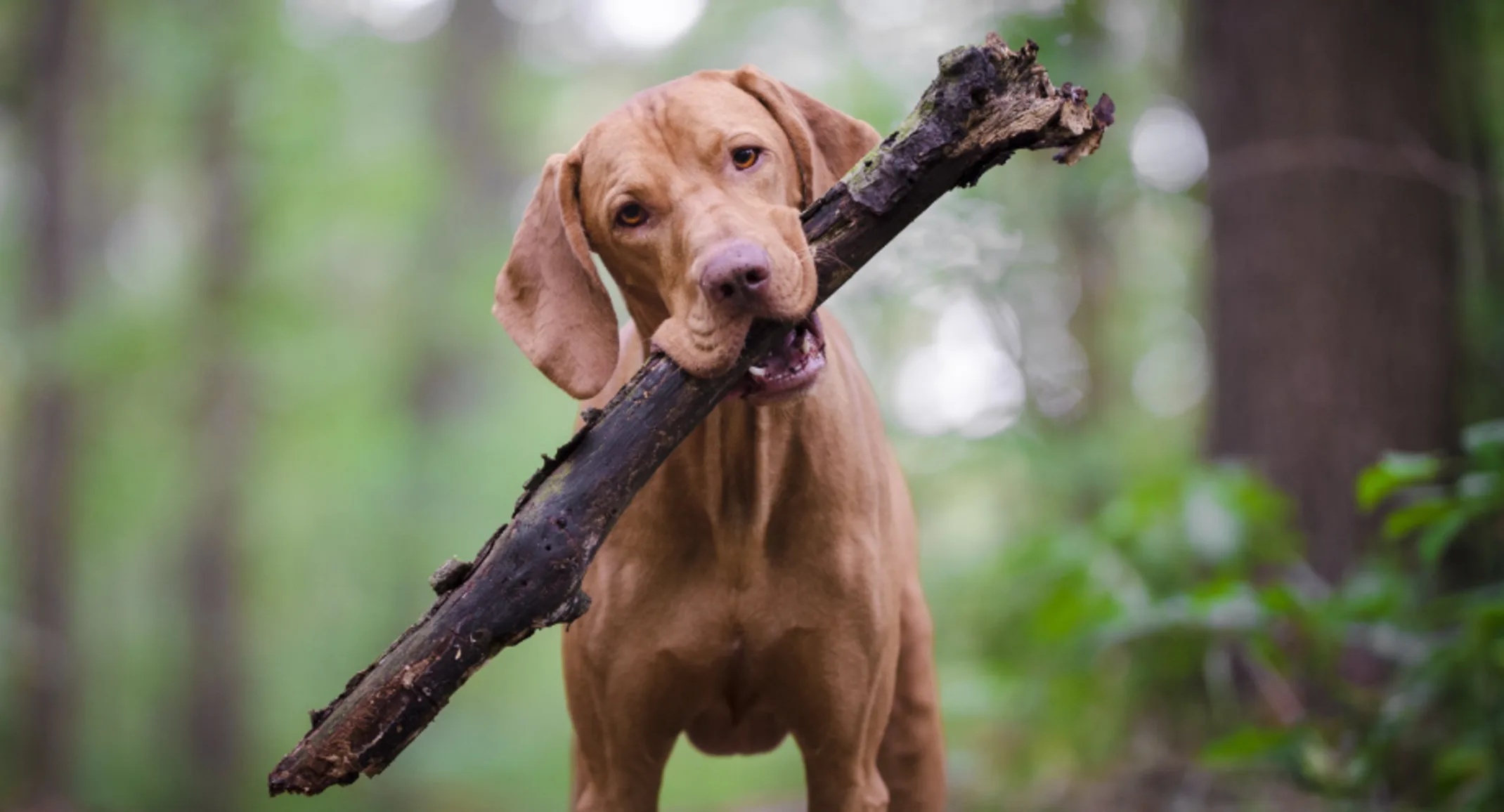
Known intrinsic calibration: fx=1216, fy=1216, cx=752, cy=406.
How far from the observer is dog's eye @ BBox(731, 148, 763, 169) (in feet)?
8.59

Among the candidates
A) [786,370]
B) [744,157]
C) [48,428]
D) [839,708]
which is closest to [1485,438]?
[839,708]

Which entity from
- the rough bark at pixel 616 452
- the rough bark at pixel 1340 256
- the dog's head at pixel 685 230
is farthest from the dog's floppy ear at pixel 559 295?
the rough bark at pixel 1340 256

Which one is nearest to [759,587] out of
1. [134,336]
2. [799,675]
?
[799,675]

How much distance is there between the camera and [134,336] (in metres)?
10.9

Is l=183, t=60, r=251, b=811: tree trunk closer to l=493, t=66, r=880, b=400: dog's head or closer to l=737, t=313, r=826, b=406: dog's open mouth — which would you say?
l=493, t=66, r=880, b=400: dog's head

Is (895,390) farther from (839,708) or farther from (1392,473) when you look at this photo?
(839,708)

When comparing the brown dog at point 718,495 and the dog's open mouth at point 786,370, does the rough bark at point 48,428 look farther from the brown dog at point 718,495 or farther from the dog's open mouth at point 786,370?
the dog's open mouth at point 786,370

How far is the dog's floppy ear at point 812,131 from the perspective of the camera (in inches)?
112

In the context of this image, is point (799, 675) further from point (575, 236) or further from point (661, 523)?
point (575, 236)

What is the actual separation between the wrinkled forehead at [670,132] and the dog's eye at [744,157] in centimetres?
2

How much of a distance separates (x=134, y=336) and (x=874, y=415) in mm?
9634

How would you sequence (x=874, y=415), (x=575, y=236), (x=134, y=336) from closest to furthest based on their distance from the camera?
(x=575, y=236)
(x=874, y=415)
(x=134, y=336)

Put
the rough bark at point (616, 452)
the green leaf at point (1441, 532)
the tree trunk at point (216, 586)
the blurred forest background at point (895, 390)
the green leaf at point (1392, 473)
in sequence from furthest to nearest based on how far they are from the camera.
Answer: the tree trunk at point (216, 586), the blurred forest background at point (895, 390), the green leaf at point (1441, 532), the green leaf at point (1392, 473), the rough bark at point (616, 452)

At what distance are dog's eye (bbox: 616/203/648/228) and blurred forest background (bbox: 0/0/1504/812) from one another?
2498 mm
